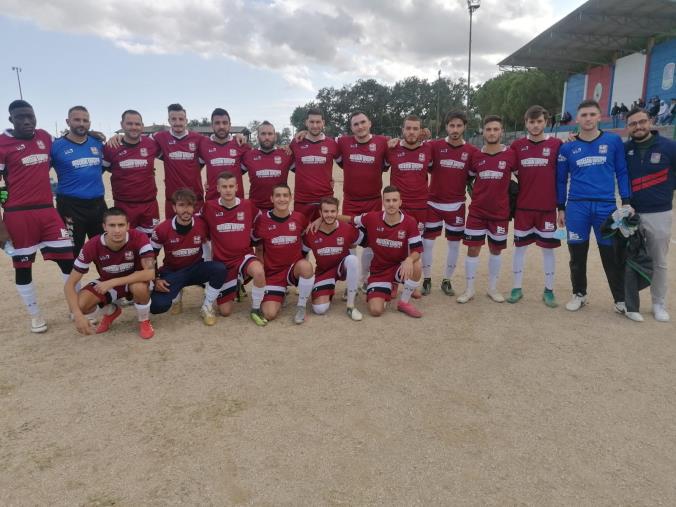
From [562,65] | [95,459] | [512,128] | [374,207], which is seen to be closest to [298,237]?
[374,207]

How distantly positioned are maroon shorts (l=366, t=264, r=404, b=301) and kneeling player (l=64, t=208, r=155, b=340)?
7.61 ft

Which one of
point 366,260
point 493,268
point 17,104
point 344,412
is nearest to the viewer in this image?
point 344,412

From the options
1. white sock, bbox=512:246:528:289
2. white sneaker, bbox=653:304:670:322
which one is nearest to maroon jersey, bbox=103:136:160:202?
white sock, bbox=512:246:528:289

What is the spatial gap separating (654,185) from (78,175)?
597 centimetres

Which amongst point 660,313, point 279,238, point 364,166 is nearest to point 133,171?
point 279,238

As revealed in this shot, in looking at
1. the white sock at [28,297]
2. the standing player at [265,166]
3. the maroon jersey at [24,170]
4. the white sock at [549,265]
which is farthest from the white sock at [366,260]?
the white sock at [28,297]

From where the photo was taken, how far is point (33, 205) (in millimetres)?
4484

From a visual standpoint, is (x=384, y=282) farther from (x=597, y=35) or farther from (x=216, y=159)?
(x=597, y=35)

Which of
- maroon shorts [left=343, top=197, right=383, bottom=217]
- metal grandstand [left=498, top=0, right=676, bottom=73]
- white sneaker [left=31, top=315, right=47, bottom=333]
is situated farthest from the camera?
metal grandstand [left=498, top=0, right=676, bottom=73]

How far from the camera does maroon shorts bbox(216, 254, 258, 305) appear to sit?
198 inches

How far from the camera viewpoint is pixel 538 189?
5.12 metres

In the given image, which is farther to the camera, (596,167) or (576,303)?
(576,303)

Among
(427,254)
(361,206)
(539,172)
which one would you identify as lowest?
(427,254)

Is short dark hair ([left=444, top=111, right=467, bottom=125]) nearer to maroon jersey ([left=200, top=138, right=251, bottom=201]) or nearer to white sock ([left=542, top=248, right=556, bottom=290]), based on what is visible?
white sock ([left=542, top=248, right=556, bottom=290])
